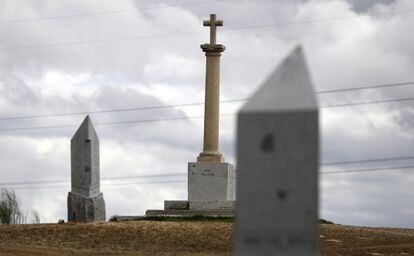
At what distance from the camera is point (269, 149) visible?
18.9 ft

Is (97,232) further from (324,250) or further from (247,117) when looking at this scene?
(247,117)

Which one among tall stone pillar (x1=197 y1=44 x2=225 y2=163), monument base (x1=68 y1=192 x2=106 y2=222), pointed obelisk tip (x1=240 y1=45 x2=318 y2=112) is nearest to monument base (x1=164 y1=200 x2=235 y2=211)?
tall stone pillar (x1=197 y1=44 x2=225 y2=163)

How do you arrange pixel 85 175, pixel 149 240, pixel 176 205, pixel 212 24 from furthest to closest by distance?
pixel 212 24 → pixel 176 205 → pixel 85 175 → pixel 149 240

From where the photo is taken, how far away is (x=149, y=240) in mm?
19781

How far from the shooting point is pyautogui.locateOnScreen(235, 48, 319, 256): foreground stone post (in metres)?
5.72

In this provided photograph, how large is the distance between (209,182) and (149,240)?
299 inches

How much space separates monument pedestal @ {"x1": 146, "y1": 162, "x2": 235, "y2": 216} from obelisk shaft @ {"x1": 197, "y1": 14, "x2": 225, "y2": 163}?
41 cm

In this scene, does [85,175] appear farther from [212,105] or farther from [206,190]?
[212,105]

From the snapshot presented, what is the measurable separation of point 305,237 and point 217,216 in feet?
65.0

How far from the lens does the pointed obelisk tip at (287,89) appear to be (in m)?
5.72

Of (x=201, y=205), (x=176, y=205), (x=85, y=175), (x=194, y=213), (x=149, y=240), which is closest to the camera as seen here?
(x=149, y=240)

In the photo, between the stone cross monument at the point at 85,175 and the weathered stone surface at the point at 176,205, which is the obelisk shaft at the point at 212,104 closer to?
the weathered stone surface at the point at 176,205

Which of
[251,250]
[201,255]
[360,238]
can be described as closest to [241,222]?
[251,250]

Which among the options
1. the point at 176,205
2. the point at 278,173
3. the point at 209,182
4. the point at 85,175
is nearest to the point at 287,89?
the point at 278,173
